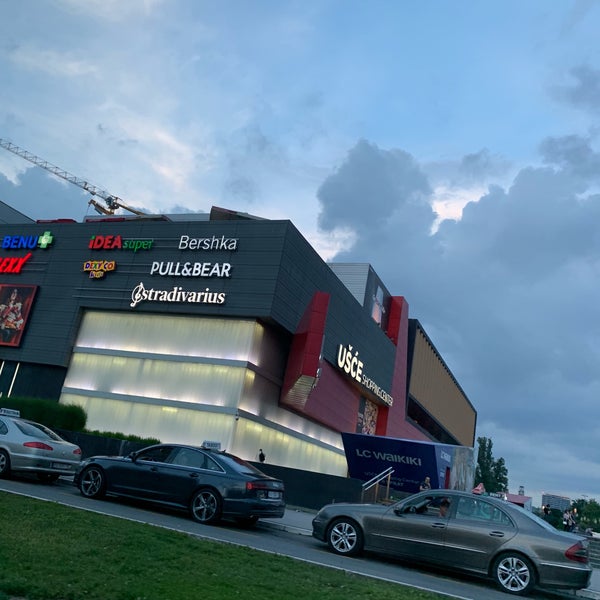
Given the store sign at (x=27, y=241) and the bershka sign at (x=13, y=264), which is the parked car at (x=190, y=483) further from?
the bershka sign at (x=13, y=264)

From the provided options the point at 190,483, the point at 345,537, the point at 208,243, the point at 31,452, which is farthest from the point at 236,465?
the point at 208,243

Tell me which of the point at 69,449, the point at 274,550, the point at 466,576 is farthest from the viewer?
the point at 69,449

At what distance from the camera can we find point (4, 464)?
49.2 feet

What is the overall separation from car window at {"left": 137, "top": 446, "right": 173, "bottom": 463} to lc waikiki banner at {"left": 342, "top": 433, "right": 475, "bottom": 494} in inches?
481

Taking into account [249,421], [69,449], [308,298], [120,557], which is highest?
[308,298]

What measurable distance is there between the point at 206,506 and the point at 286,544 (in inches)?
75.6

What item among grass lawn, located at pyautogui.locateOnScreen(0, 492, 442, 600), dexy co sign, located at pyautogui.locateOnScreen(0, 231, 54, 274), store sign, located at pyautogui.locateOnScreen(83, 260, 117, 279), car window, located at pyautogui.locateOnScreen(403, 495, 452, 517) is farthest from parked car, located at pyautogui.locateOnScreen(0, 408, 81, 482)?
dexy co sign, located at pyautogui.locateOnScreen(0, 231, 54, 274)

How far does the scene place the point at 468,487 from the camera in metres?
30.0

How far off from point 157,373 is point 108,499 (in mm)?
18638

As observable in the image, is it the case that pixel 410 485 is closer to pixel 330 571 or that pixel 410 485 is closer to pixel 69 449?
pixel 69 449

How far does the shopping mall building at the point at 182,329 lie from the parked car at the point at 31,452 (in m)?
14.4

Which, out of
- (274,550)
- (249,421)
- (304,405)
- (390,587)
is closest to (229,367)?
(249,421)

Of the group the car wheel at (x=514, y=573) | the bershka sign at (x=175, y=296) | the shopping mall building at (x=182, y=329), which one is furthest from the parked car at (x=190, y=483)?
the bershka sign at (x=175, y=296)

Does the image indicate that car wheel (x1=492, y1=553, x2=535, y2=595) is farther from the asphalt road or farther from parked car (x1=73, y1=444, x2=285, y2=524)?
parked car (x1=73, y1=444, x2=285, y2=524)
